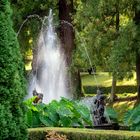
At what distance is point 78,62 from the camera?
21.4m

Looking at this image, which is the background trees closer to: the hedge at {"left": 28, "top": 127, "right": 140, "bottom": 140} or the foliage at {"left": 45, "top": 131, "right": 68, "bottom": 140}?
the hedge at {"left": 28, "top": 127, "right": 140, "bottom": 140}

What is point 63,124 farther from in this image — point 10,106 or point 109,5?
point 109,5

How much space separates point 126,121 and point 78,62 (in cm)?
1261

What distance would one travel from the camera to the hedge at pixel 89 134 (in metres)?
6.95

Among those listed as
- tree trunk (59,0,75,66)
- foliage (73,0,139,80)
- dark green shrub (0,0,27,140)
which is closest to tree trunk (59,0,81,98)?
tree trunk (59,0,75,66)

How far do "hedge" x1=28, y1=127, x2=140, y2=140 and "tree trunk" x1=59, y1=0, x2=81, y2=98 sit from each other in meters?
15.3

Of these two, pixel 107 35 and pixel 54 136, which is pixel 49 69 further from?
pixel 54 136

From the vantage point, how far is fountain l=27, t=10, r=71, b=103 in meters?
23.2

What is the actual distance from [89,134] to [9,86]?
4.83 feet

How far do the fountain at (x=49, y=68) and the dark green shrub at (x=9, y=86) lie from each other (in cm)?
1600

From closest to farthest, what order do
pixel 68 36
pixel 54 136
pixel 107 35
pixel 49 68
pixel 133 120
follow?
1. pixel 54 136
2. pixel 133 120
3. pixel 107 35
4. pixel 68 36
5. pixel 49 68

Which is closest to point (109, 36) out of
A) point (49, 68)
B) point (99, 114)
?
point (49, 68)

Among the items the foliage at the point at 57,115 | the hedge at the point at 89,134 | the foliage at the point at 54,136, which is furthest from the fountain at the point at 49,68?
the foliage at the point at 54,136

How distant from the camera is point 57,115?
864cm
